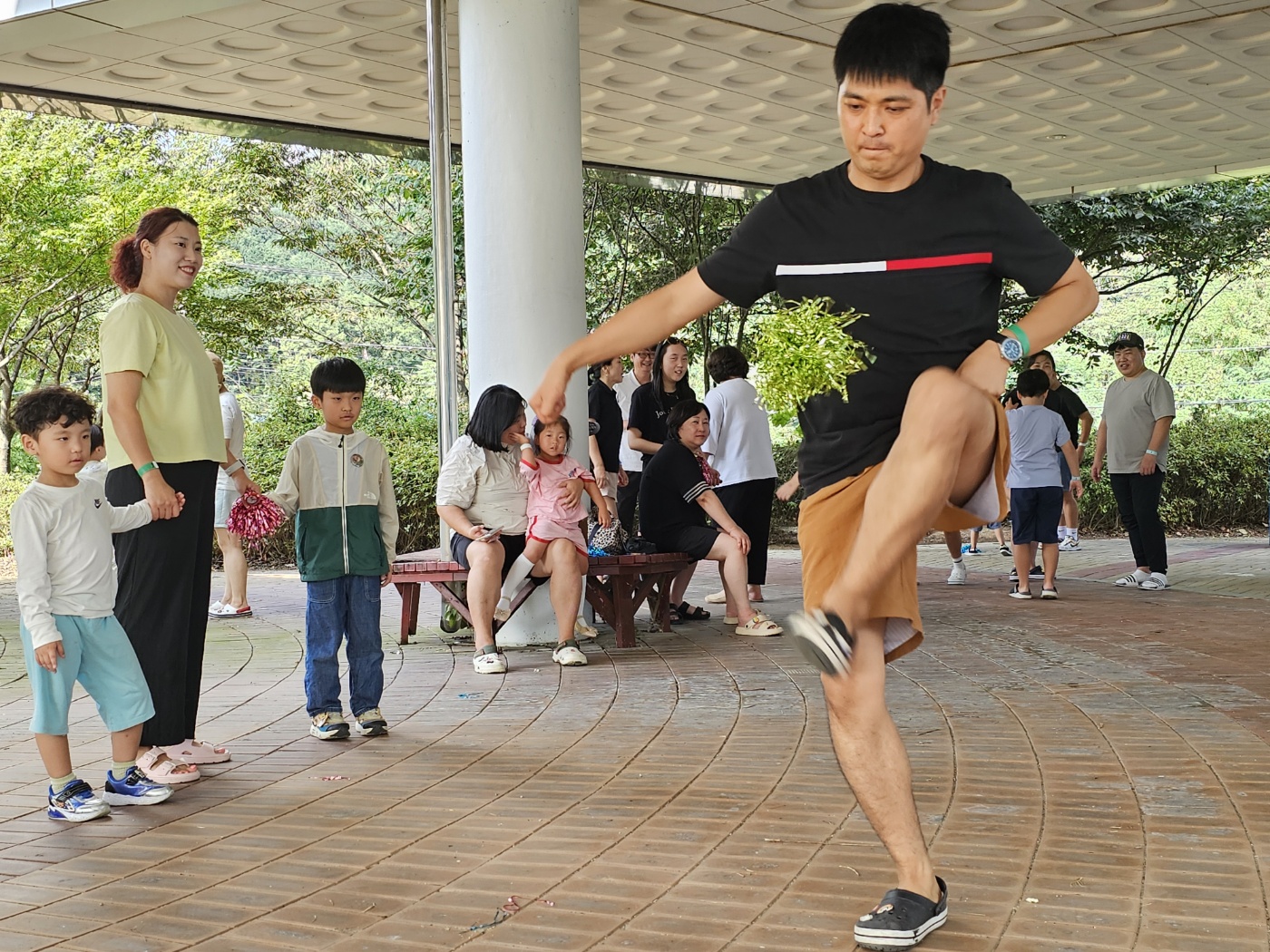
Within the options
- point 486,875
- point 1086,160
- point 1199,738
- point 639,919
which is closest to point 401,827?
point 486,875

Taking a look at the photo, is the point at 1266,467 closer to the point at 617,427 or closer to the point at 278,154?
the point at 617,427

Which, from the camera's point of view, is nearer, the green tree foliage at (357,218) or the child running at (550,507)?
the child running at (550,507)

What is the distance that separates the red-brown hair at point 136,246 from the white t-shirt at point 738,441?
4774mm

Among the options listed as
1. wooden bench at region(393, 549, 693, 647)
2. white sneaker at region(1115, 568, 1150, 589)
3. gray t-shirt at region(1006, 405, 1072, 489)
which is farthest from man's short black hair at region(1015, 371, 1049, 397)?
wooden bench at region(393, 549, 693, 647)

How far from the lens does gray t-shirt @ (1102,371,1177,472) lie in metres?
10.1

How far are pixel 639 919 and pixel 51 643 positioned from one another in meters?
2.14

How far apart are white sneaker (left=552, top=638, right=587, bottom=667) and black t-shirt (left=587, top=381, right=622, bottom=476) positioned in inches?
100

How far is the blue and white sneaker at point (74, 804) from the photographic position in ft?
14.0

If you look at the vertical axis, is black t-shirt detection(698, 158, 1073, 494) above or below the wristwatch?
above

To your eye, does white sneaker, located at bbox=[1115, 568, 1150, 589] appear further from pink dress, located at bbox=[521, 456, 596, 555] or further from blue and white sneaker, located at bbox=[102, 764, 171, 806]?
blue and white sneaker, located at bbox=[102, 764, 171, 806]

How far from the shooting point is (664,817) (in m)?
4.08

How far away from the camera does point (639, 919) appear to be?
3.18 m

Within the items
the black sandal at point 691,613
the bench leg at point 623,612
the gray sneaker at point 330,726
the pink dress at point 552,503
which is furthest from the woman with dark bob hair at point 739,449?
the gray sneaker at point 330,726

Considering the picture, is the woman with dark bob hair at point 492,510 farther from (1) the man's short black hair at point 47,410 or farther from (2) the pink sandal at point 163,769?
(1) the man's short black hair at point 47,410
